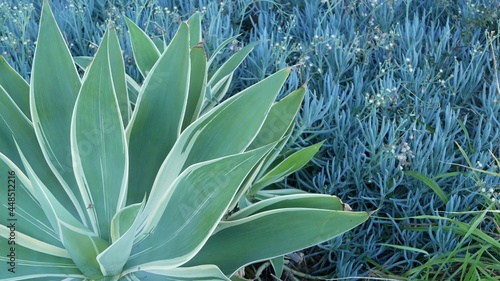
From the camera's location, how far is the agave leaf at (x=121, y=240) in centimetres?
103

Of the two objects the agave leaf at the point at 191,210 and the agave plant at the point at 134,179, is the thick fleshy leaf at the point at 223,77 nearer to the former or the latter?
the agave plant at the point at 134,179

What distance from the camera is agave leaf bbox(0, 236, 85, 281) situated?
115 cm

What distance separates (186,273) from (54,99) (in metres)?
0.51

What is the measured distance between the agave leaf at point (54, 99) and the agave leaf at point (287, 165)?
453 millimetres

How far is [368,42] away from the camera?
2150mm

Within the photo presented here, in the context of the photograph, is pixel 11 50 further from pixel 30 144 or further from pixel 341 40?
pixel 341 40

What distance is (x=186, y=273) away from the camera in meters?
1.20

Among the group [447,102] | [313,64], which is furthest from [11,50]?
[447,102]

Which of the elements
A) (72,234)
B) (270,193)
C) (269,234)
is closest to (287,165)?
(270,193)

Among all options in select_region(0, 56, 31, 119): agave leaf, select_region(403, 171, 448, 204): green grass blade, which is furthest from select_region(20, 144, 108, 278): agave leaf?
select_region(403, 171, 448, 204): green grass blade

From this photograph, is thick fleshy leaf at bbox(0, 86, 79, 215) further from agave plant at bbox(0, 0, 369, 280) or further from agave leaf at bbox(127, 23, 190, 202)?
agave leaf at bbox(127, 23, 190, 202)

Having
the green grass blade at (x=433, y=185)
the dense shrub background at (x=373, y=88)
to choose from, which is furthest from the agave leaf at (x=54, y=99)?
the green grass blade at (x=433, y=185)

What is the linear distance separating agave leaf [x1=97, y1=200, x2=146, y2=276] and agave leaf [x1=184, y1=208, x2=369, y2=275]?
211 millimetres

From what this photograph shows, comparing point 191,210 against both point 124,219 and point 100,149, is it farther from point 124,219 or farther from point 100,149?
point 100,149
